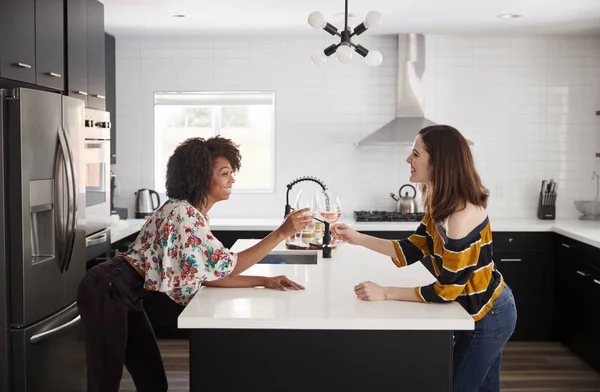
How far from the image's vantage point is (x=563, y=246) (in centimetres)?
536

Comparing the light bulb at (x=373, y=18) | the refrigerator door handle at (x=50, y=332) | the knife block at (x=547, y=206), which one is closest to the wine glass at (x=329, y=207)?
the light bulb at (x=373, y=18)

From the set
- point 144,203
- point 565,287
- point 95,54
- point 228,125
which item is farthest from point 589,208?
point 95,54

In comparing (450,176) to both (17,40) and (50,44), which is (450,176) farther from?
(50,44)

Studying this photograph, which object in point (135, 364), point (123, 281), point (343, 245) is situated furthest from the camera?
point (343, 245)

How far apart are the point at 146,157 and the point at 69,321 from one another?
2.55m

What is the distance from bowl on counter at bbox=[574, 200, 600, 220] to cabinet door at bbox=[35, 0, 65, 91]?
4.13 metres

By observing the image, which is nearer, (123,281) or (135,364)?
(123,281)

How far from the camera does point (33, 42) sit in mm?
3588

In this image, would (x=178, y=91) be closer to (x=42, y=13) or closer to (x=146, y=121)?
(x=146, y=121)

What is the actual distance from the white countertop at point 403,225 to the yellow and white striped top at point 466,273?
2.77 metres

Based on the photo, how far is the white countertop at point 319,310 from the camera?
89.0 inches

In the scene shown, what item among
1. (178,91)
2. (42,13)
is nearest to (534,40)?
(178,91)

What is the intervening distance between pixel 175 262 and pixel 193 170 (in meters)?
0.36

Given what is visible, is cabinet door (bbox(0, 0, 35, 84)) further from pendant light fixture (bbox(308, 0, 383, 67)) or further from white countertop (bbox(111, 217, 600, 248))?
white countertop (bbox(111, 217, 600, 248))
